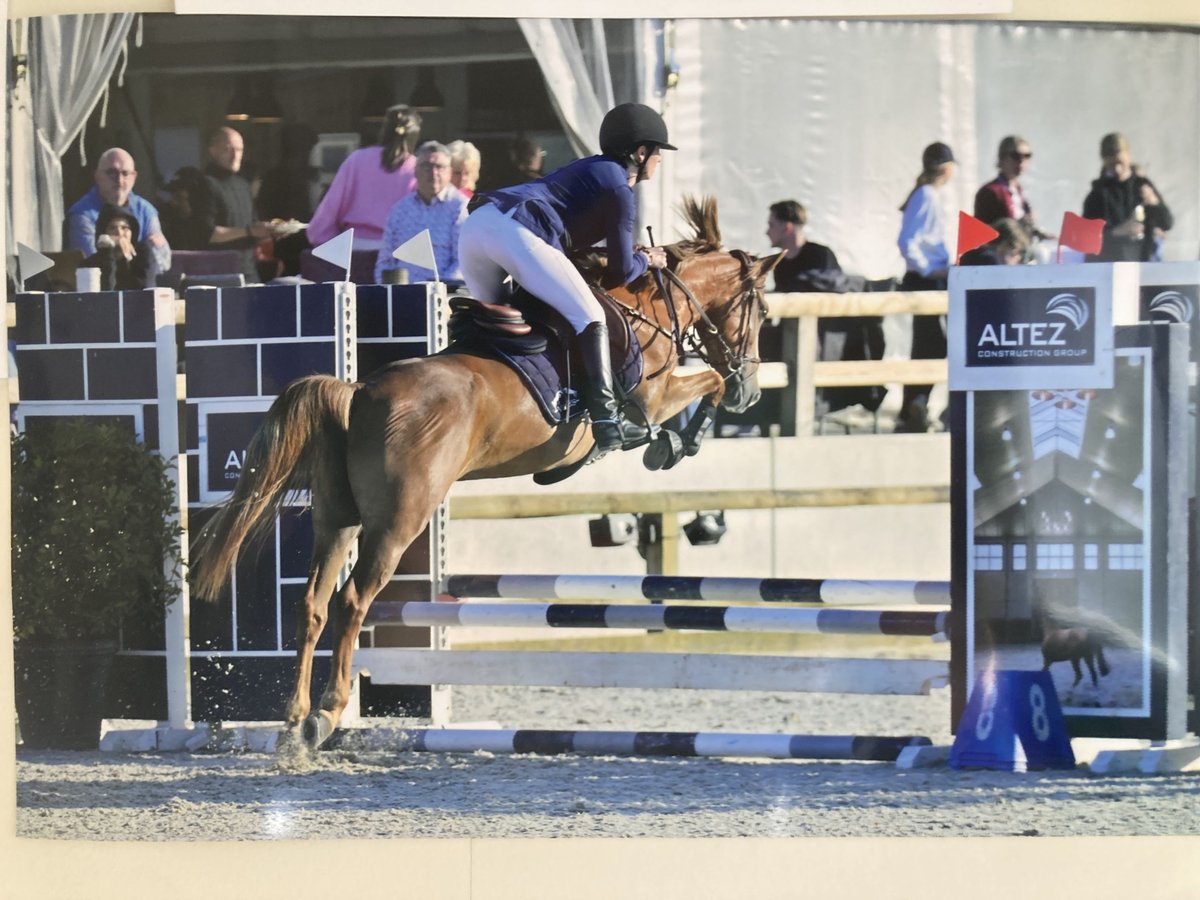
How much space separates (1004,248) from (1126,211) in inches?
14.0

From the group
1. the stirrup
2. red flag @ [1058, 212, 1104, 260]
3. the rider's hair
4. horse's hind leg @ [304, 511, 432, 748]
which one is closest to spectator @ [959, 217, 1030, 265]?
red flag @ [1058, 212, 1104, 260]

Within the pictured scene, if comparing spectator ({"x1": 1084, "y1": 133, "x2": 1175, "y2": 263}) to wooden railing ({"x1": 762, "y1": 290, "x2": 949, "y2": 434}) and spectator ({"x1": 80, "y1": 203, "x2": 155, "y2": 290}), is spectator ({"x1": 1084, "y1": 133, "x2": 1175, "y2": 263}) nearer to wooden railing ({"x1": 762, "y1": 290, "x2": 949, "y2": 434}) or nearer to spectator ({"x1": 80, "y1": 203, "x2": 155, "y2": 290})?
wooden railing ({"x1": 762, "y1": 290, "x2": 949, "y2": 434})

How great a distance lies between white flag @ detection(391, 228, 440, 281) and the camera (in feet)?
15.6

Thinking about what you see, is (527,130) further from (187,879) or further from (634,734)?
(187,879)

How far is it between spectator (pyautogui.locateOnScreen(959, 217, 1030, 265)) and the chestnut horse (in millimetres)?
705

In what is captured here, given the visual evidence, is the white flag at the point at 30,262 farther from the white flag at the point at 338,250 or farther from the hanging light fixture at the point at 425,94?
the hanging light fixture at the point at 425,94

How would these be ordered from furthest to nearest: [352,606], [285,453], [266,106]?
[266,106], [352,606], [285,453]

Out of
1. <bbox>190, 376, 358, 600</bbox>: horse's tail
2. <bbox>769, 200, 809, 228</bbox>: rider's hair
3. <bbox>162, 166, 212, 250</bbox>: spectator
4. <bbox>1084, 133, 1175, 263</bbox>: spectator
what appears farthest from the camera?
<bbox>769, 200, 809, 228</bbox>: rider's hair

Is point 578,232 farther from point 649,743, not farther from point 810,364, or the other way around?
point 649,743

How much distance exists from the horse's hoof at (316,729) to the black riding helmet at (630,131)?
1634 millimetres

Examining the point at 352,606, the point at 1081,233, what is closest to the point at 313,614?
the point at 352,606

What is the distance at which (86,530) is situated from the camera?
182 inches

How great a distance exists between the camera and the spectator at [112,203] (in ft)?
15.1

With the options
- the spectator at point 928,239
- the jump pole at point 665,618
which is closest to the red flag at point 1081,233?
the spectator at point 928,239
